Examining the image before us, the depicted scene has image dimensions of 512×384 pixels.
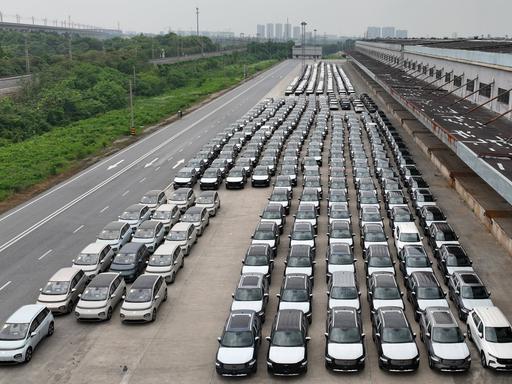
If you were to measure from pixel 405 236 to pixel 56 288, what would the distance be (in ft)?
49.5

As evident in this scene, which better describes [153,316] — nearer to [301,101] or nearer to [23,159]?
[23,159]

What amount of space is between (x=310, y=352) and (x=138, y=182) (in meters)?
27.1

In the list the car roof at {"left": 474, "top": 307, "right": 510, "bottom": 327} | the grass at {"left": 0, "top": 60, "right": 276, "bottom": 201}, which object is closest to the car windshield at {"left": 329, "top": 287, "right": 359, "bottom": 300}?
the car roof at {"left": 474, "top": 307, "right": 510, "bottom": 327}

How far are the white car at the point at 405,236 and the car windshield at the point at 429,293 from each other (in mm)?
5310

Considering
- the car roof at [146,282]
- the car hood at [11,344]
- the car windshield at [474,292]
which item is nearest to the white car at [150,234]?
the car roof at [146,282]

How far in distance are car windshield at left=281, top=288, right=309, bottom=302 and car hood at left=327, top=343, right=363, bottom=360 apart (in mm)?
3290

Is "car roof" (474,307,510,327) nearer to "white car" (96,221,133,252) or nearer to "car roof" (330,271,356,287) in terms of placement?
"car roof" (330,271,356,287)

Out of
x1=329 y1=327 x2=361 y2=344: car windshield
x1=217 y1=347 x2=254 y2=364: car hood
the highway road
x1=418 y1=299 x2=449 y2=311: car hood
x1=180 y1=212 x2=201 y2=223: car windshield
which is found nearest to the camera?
x1=217 y1=347 x2=254 y2=364: car hood

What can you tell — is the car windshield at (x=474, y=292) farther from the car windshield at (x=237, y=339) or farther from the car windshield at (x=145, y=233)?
the car windshield at (x=145, y=233)

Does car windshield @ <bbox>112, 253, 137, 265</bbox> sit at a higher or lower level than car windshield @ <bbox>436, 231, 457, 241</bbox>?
lower

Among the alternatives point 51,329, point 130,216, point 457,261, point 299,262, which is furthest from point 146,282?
point 457,261

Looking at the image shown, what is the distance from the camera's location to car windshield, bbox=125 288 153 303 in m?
21.6

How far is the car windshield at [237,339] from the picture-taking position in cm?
1833

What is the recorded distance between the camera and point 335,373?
1778 cm
